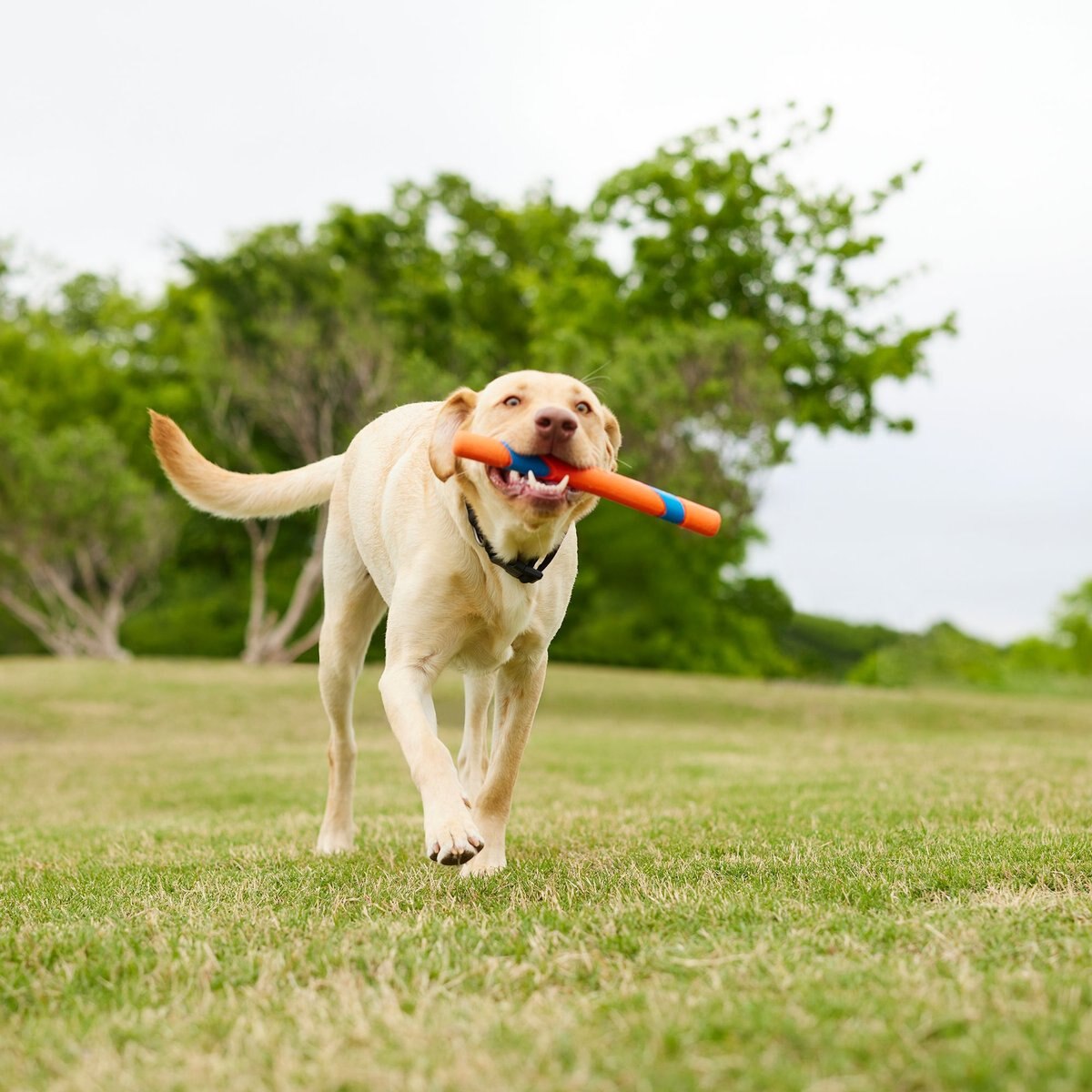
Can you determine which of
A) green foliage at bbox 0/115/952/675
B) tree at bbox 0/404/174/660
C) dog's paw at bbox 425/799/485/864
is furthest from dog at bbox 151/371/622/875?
tree at bbox 0/404/174/660

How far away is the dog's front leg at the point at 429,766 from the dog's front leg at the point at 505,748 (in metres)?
0.41

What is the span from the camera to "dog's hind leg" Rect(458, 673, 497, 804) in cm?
579

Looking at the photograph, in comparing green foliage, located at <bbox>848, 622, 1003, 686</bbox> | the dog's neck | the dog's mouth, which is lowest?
green foliage, located at <bbox>848, 622, 1003, 686</bbox>

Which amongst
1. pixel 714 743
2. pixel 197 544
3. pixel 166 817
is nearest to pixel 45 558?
pixel 197 544

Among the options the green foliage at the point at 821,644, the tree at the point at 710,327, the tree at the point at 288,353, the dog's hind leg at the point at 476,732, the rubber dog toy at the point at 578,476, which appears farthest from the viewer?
the green foliage at the point at 821,644

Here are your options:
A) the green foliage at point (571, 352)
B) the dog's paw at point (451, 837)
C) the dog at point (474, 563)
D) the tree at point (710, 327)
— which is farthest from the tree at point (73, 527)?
the dog's paw at point (451, 837)

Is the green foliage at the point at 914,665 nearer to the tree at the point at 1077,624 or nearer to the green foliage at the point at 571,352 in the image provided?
the green foliage at the point at 571,352

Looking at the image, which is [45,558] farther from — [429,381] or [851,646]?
[851,646]

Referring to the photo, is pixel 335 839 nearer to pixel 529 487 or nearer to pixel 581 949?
pixel 529 487

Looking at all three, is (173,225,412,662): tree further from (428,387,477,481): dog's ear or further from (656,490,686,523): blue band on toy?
(656,490,686,523): blue band on toy

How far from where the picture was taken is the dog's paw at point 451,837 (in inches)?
152

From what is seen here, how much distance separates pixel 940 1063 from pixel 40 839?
632 centimetres

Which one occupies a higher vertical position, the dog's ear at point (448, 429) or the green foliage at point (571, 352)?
the green foliage at point (571, 352)

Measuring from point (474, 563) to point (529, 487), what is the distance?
474 mm
